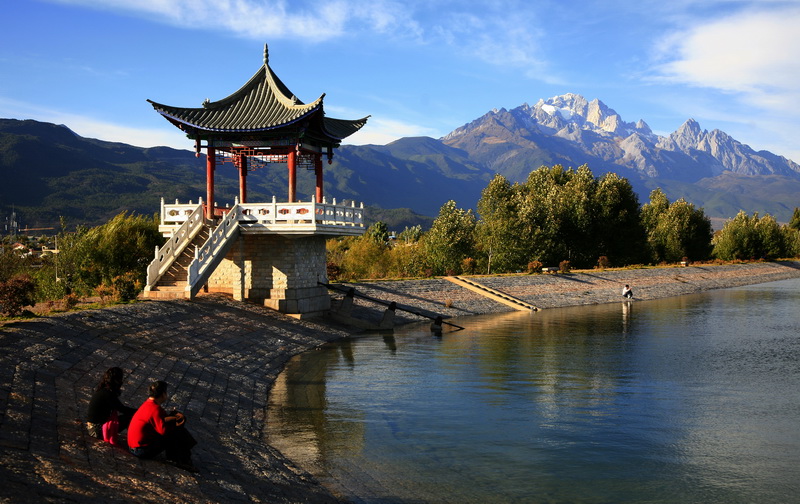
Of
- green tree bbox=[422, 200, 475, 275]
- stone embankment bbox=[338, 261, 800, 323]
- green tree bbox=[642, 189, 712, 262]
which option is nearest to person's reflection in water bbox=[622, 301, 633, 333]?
stone embankment bbox=[338, 261, 800, 323]

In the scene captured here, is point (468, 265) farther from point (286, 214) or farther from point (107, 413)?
point (107, 413)

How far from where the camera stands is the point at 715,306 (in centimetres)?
6041

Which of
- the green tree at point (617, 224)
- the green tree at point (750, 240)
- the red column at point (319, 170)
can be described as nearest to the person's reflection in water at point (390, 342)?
the red column at point (319, 170)

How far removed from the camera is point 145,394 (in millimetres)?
18172

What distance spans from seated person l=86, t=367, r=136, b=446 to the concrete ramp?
4423 cm

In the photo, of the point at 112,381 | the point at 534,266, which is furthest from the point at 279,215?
the point at 534,266

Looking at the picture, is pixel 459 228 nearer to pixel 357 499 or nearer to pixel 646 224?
pixel 646 224

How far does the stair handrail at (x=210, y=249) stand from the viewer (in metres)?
31.5

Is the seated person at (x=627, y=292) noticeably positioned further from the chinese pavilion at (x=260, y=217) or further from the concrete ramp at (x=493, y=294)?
the chinese pavilion at (x=260, y=217)

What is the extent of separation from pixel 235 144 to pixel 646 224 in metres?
76.6

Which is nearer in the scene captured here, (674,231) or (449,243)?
(449,243)

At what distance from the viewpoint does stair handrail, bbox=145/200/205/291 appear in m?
32.3

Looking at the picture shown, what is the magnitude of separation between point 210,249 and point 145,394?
15458mm

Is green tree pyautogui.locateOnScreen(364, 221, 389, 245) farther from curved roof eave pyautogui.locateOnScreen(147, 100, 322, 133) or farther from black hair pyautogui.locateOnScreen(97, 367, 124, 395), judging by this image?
black hair pyautogui.locateOnScreen(97, 367, 124, 395)
